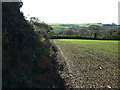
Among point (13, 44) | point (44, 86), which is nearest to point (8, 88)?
point (44, 86)

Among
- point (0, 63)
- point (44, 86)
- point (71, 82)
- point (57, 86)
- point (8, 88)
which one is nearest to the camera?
point (8, 88)

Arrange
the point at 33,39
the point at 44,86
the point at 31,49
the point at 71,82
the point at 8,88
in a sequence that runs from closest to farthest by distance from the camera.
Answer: the point at 8,88 → the point at 44,86 → the point at 71,82 → the point at 31,49 → the point at 33,39

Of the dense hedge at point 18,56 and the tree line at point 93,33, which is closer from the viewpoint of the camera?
the dense hedge at point 18,56

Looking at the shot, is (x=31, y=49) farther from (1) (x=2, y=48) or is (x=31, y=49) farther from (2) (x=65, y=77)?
(2) (x=65, y=77)

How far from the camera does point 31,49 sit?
10211 mm

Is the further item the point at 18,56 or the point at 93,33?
the point at 93,33

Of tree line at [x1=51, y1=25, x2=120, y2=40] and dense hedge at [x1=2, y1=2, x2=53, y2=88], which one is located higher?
tree line at [x1=51, y1=25, x2=120, y2=40]

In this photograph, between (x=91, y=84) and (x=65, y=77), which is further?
(x=65, y=77)

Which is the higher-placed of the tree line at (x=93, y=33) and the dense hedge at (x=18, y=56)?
the tree line at (x=93, y=33)

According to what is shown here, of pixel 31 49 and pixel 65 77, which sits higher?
pixel 31 49

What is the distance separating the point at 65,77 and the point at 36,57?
269cm

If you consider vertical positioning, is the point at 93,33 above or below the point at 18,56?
above

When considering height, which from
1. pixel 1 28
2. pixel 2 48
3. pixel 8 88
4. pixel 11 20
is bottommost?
pixel 8 88

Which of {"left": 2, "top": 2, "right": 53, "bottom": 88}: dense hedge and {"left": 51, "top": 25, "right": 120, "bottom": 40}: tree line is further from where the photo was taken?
{"left": 51, "top": 25, "right": 120, "bottom": 40}: tree line
